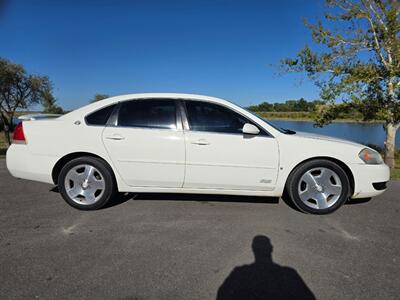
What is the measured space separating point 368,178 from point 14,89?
14.6m

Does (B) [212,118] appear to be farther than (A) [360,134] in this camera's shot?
No

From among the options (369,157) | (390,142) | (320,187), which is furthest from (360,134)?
(320,187)

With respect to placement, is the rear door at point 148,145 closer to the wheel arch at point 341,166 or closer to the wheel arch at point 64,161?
the wheel arch at point 64,161

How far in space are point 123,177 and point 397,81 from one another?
8.53 m

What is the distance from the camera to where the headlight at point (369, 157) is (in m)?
3.18

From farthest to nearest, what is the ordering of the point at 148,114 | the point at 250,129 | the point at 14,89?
the point at 14,89, the point at 148,114, the point at 250,129

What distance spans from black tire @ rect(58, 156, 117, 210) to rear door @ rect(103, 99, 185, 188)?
0.17 meters

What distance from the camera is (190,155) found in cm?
312

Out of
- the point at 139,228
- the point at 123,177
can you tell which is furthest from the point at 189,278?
the point at 123,177

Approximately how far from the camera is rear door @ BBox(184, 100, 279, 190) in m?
3.09

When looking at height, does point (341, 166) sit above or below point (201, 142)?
below

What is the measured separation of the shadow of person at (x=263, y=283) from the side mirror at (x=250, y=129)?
150 centimetres

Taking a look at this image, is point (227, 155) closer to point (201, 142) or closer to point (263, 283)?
point (201, 142)

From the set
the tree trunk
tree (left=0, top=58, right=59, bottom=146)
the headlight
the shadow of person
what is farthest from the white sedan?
tree (left=0, top=58, right=59, bottom=146)
